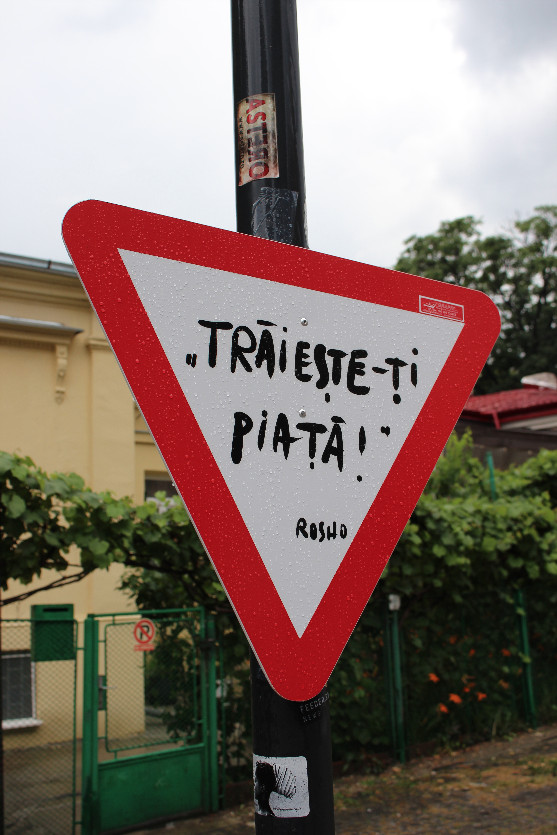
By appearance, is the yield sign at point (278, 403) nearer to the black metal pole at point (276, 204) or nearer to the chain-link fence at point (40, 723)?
the black metal pole at point (276, 204)

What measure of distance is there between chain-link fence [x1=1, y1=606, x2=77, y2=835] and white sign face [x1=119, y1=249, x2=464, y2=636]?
20.3 feet

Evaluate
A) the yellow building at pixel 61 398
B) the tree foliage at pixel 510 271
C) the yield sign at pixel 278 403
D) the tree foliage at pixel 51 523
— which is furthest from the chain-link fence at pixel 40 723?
the tree foliage at pixel 510 271

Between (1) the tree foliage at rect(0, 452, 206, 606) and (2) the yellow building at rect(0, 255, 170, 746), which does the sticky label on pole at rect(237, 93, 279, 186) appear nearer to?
(1) the tree foliage at rect(0, 452, 206, 606)

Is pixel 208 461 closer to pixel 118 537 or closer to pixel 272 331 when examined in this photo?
pixel 272 331

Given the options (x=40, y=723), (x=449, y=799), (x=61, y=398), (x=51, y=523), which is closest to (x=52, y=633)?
(x=51, y=523)

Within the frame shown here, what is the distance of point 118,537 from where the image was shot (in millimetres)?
6766

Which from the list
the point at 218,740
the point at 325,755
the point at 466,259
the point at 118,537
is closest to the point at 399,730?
the point at 218,740

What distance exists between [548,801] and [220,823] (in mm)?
3139

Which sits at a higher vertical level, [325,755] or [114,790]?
[325,755]

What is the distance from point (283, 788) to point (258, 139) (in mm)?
1340

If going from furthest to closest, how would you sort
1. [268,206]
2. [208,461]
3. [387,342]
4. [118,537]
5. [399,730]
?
[399,730] → [118,537] → [268,206] → [387,342] → [208,461]

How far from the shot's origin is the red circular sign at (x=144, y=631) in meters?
7.39

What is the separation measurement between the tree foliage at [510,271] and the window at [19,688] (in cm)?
3322

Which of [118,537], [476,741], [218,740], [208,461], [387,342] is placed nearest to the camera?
[208,461]
